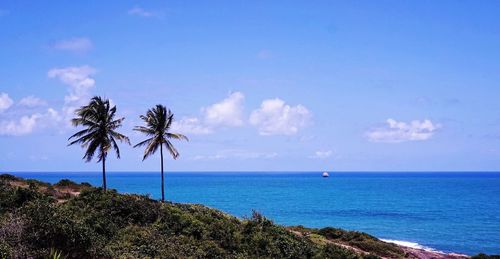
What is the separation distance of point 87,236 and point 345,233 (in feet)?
106

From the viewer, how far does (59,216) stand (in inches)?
1081

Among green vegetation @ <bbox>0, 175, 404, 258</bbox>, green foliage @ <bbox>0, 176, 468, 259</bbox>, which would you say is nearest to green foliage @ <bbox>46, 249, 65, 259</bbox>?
green vegetation @ <bbox>0, 175, 404, 258</bbox>

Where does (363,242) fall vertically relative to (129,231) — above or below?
below

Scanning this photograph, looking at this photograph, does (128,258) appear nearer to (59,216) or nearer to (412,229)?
(59,216)

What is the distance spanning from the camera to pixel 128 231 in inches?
1335

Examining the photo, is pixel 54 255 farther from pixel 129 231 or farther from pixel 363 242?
pixel 363 242

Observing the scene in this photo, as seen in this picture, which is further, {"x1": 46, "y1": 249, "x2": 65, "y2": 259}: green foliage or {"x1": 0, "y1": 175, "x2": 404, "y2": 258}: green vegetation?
{"x1": 0, "y1": 175, "x2": 404, "y2": 258}: green vegetation

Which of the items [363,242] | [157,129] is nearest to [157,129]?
[157,129]

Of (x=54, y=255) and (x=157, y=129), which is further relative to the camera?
(x=157, y=129)

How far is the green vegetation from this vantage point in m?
26.2

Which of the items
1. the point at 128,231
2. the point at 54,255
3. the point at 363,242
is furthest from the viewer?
the point at 363,242

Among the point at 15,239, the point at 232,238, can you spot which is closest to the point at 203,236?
the point at 232,238

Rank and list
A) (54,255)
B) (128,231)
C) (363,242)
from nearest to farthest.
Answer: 1. (54,255)
2. (128,231)
3. (363,242)

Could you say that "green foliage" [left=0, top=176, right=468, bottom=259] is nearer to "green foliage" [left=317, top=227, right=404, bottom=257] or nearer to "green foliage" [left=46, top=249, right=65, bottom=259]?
"green foliage" [left=317, top=227, right=404, bottom=257]
